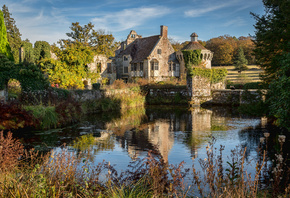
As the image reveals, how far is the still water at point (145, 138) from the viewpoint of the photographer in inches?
370

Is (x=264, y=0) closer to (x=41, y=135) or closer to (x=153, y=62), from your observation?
(x=41, y=135)

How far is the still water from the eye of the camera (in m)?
9.41

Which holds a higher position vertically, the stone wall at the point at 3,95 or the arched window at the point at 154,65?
the arched window at the point at 154,65

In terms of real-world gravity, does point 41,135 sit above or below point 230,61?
A: below

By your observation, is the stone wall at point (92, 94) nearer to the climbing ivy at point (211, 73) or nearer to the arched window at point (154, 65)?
the climbing ivy at point (211, 73)

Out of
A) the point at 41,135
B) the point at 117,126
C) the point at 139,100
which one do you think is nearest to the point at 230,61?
the point at 139,100

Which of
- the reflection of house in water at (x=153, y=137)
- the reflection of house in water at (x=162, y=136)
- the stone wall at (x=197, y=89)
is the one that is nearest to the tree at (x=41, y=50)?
the stone wall at (x=197, y=89)

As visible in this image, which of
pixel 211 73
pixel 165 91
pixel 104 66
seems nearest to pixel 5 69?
pixel 165 91

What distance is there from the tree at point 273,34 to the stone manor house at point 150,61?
27360 millimetres

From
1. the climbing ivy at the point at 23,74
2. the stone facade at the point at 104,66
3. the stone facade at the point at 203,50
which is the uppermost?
the stone facade at the point at 203,50

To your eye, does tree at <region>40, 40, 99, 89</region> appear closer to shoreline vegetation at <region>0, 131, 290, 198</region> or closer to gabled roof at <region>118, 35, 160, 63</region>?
gabled roof at <region>118, 35, 160, 63</region>

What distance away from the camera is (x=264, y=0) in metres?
11.9

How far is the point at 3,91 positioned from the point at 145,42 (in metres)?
30.8

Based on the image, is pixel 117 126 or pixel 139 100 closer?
pixel 117 126
